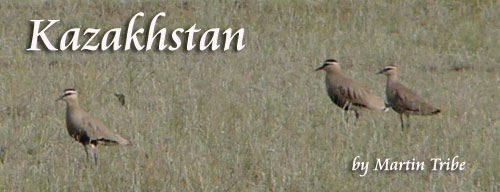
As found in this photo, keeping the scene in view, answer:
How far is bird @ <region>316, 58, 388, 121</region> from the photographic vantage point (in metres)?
10.1

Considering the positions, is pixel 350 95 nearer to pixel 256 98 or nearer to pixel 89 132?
pixel 256 98

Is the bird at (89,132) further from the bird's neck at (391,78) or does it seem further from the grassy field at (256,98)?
the bird's neck at (391,78)

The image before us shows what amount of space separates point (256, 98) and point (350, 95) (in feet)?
3.21

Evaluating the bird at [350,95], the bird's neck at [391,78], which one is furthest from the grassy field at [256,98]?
the bird's neck at [391,78]

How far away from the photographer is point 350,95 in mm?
10305

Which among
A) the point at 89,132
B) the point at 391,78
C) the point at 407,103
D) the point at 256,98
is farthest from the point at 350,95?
the point at 89,132

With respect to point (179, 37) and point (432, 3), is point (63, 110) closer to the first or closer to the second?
point (179, 37)

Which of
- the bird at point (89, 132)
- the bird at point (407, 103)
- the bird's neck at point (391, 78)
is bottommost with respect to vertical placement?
the bird at point (89, 132)

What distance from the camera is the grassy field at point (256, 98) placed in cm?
750

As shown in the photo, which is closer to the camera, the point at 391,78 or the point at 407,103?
the point at 407,103

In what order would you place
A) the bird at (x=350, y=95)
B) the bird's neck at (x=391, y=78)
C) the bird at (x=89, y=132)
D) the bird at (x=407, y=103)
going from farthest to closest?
the bird's neck at (x=391, y=78), the bird at (x=350, y=95), the bird at (x=407, y=103), the bird at (x=89, y=132)

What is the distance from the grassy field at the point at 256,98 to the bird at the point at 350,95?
134 mm

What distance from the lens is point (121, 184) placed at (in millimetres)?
7184

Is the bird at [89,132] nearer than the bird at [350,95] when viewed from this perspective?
Yes
